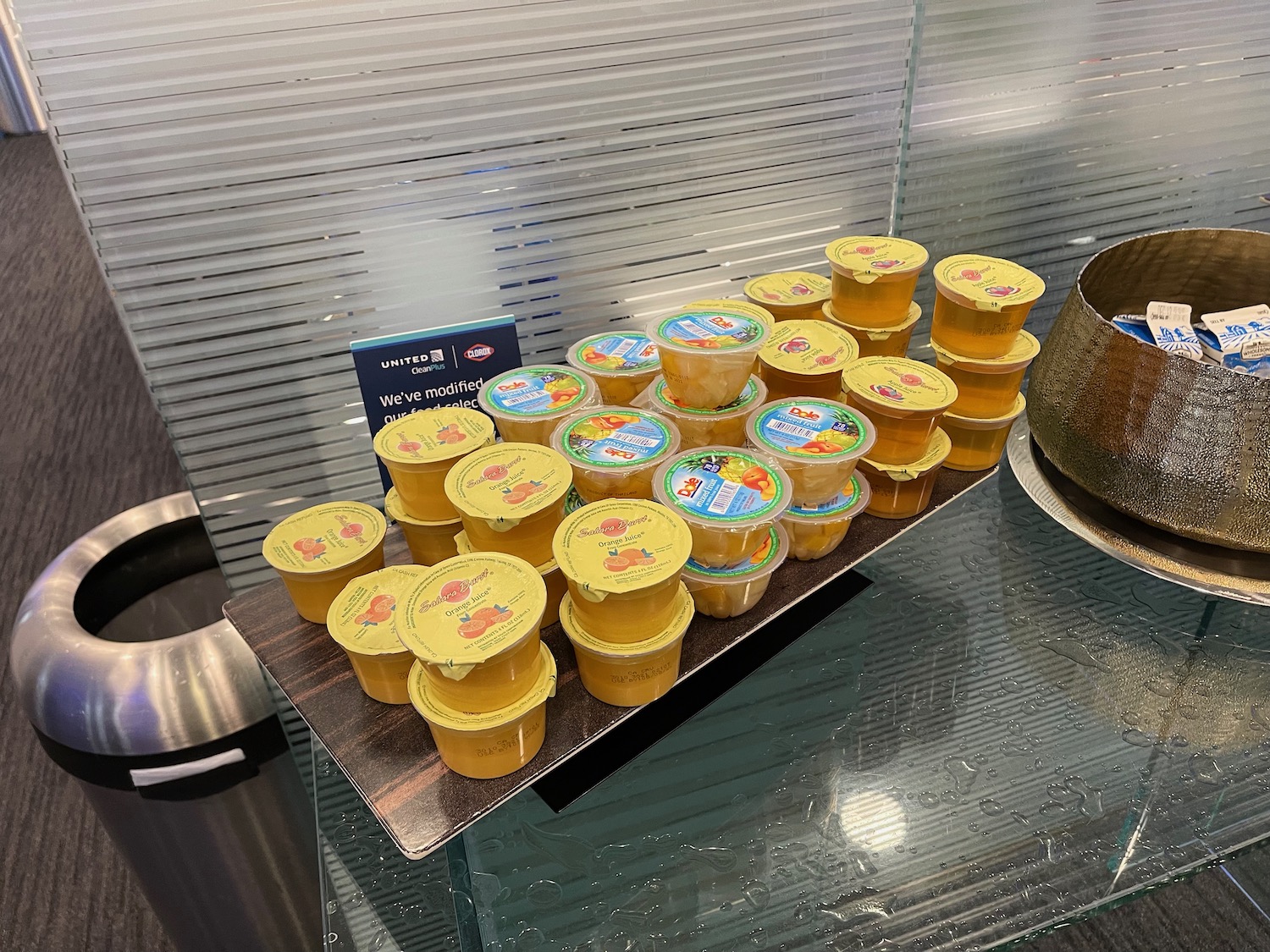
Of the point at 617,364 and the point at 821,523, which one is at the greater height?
the point at 617,364

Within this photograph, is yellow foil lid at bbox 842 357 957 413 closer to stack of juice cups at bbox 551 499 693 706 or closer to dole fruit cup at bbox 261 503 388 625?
stack of juice cups at bbox 551 499 693 706

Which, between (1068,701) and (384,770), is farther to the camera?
(1068,701)

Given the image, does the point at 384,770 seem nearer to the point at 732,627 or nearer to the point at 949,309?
the point at 732,627

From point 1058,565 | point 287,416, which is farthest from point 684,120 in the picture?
point 1058,565

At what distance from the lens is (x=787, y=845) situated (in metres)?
1.03

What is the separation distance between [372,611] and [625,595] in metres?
0.31

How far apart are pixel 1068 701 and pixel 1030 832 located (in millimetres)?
224

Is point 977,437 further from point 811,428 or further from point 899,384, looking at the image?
point 811,428

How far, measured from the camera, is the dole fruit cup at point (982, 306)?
1.28 meters

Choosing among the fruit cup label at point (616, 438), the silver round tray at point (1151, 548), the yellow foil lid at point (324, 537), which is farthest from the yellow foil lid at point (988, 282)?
the yellow foil lid at point (324, 537)

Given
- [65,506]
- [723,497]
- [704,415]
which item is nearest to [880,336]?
[704,415]

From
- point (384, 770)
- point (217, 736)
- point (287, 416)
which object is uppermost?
point (287, 416)

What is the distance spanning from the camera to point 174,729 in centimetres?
123

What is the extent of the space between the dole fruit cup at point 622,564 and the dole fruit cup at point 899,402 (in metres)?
0.39
